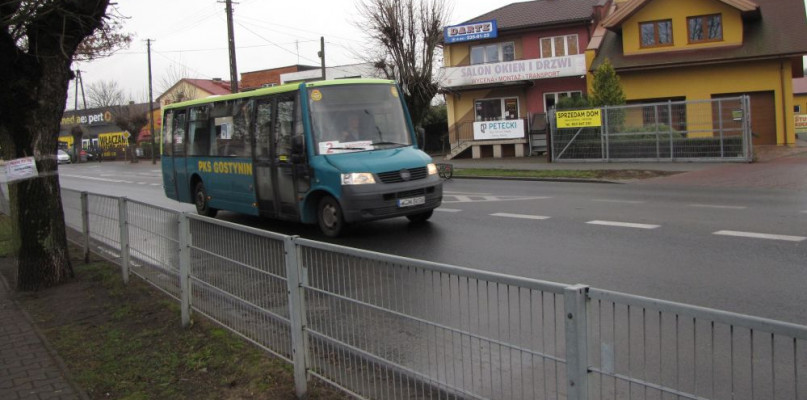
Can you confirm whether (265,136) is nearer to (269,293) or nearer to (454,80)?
(269,293)

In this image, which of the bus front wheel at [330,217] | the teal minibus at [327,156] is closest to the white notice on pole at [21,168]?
the teal minibus at [327,156]

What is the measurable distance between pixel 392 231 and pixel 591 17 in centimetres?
2842

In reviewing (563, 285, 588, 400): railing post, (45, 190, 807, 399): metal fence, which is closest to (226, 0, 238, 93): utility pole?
(45, 190, 807, 399): metal fence

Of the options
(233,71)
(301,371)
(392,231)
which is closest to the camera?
(301,371)

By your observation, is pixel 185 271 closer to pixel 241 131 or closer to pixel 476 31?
pixel 241 131

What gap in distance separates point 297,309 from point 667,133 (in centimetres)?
2078

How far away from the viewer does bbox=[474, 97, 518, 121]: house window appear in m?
37.8

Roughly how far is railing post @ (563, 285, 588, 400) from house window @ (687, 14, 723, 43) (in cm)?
Result: 3128

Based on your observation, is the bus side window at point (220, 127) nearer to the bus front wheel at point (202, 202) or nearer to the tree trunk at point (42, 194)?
the bus front wheel at point (202, 202)

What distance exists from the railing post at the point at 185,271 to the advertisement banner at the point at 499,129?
2816cm

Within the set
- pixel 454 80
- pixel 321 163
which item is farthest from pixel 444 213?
pixel 454 80

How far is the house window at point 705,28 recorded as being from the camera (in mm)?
30141

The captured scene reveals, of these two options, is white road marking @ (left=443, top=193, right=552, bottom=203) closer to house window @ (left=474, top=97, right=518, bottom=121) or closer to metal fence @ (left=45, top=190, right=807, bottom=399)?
metal fence @ (left=45, top=190, right=807, bottom=399)

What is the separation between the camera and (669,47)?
3109cm
